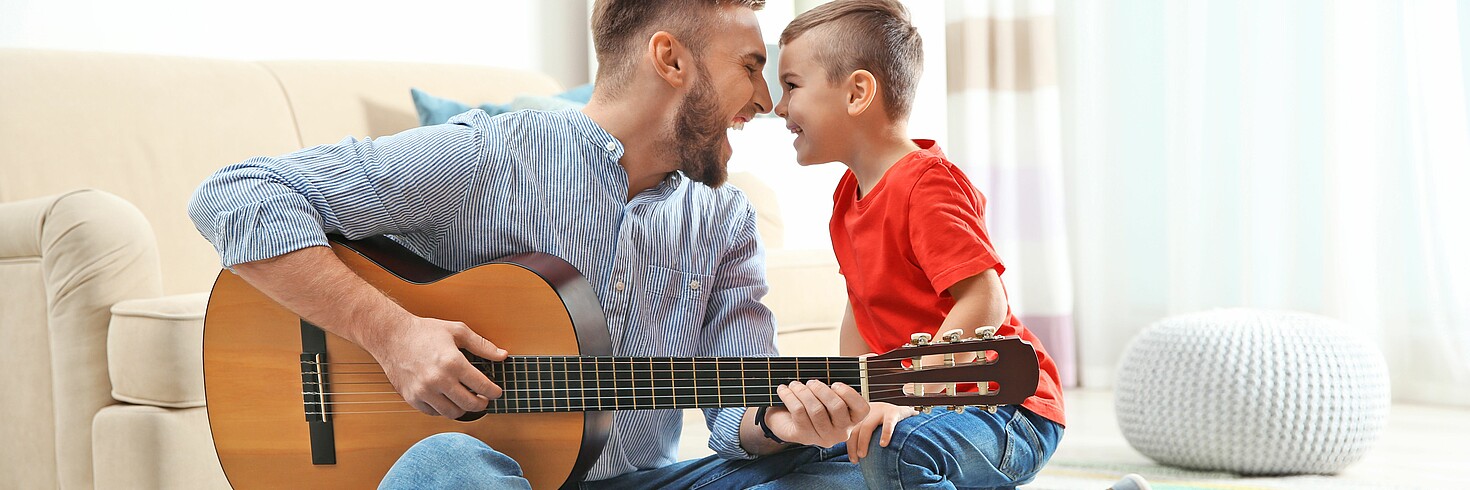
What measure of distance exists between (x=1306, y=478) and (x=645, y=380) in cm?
156

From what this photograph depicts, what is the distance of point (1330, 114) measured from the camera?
3.09 m


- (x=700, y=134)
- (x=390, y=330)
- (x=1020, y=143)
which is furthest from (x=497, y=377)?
(x=1020, y=143)

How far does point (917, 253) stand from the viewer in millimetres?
1245

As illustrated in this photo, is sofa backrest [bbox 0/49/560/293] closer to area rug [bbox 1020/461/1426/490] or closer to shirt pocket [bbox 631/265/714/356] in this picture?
shirt pocket [bbox 631/265/714/356]

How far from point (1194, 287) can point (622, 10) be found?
250 cm

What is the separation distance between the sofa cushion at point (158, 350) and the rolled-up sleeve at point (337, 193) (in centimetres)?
53

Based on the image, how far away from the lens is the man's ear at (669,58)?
1.28 metres

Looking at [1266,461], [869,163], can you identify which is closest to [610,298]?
[869,163]

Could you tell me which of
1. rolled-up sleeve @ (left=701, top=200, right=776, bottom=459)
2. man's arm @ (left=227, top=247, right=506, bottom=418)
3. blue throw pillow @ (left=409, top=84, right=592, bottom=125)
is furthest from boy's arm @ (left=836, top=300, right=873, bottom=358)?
blue throw pillow @ (left=409, top=84, right=592, bottom=125)

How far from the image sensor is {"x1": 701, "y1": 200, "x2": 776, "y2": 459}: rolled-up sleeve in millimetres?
1288

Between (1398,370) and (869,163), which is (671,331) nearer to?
(869,163)

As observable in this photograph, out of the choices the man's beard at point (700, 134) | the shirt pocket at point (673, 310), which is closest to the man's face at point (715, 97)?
the man's beard at point (700, 134)

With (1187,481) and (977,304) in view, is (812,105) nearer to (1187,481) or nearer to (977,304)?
(977,304)

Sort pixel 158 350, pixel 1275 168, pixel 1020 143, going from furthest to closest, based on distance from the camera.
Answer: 1. pixel 1020 143
2. pixel 1275 168
3. pixel 158 350
